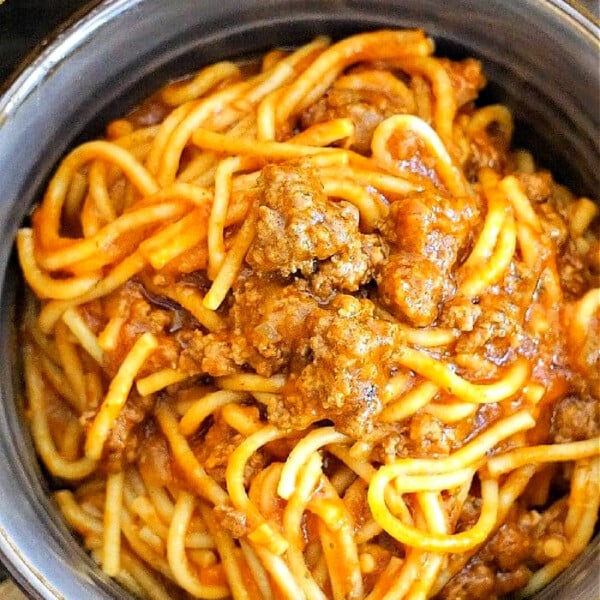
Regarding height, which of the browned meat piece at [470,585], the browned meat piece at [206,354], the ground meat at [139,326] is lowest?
the browned meat piece at [470,585]

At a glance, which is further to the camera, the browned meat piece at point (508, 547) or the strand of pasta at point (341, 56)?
the strand of pasta at point (341, 56)

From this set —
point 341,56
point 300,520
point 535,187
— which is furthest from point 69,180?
point 535,187

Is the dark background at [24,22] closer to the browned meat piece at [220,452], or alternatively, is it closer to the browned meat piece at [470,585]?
the browned meat piece at [220,452]

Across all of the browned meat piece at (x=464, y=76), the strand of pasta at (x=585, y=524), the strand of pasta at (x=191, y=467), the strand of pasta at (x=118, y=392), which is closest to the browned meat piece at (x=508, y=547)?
the strand of pasta at (x=585, y=524)

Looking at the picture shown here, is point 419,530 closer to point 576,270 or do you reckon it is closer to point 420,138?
point 576,270

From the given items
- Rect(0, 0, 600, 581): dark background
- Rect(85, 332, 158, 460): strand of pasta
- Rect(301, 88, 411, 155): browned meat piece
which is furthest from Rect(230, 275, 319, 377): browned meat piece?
Rect(0, 0, 600, 581): dark background
